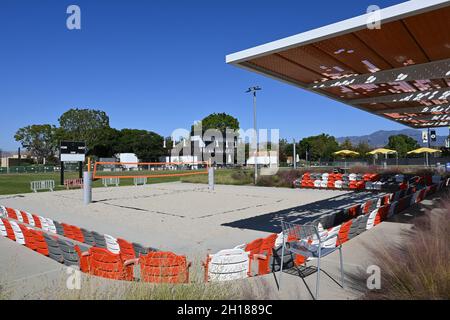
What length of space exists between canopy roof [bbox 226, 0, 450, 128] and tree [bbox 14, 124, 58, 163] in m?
96.7

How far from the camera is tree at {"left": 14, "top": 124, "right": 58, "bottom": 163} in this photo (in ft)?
307

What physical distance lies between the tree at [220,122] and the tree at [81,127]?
28615mm

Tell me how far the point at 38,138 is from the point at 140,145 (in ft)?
90.5

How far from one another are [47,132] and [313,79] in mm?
99184

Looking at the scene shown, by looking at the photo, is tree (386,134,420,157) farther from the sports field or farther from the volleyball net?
the sports field

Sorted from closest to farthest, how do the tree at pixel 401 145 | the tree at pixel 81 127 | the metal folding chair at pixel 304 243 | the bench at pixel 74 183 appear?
the metal folding chair at pixel 304 243 < the bench at pixel 74 183 < the tree at pixel 81 127 < the tree at pixel 401 145

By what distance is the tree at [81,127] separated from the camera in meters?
88.9

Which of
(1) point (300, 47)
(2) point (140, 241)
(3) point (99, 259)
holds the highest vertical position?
(1) point (300, 47)

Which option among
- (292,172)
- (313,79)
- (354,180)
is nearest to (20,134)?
(292,172)

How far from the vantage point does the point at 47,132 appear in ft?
A: 309

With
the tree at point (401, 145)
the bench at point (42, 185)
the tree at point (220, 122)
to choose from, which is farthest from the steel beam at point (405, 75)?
the tree at point (401, 145)

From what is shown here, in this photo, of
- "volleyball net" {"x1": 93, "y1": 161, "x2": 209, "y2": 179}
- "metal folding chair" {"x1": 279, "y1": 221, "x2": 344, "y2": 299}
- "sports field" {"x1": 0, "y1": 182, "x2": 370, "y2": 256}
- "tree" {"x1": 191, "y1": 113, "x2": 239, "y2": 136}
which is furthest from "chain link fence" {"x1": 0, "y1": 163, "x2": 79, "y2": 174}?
"metal folding chair" {"x1": 279, "y1": 221, "x2": 344, "y2": 299}

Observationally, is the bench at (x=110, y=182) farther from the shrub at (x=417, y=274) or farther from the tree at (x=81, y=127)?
the tree at (x=81, y=127)

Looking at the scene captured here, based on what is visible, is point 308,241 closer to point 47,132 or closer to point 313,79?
point 313,79
